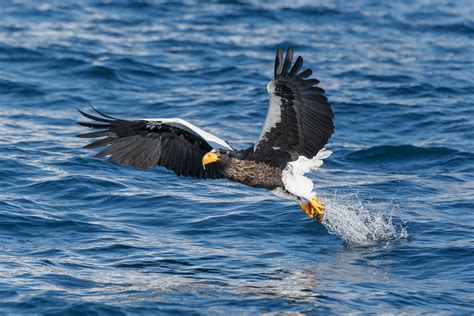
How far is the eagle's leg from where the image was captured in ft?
32.2

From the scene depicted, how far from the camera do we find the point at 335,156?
1318 cm

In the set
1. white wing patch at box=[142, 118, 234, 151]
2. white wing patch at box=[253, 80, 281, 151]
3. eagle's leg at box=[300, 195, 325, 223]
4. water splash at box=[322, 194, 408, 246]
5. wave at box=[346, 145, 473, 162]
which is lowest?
water splash at box=[322, 194, 408, 246]

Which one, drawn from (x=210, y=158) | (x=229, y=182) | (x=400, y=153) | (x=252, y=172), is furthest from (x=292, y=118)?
(x=400, y=153)

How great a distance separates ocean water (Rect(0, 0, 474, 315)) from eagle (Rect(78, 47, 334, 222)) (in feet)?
2.45

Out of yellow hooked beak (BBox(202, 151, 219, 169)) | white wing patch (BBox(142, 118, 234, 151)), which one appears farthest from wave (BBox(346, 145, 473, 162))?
yellow hooked beak (BBox(202, 151, 219, 169))

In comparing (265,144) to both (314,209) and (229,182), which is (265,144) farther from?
(229,182)

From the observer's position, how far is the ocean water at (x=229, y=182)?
28.5 ft

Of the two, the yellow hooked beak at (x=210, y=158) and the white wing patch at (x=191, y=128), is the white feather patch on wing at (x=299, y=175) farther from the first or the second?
the yellow hooked beak at (x=210, y=158)

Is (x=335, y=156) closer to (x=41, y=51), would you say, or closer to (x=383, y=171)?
(x=383, y=171)

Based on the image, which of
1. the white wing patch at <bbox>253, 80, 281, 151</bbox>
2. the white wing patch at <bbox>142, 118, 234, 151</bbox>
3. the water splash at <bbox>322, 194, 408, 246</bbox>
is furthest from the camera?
the water splash at <bbox>322, 194, 408, 246</bbox>

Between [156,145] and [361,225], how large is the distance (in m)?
2.37

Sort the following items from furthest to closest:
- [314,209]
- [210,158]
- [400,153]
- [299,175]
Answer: [400,153], [314,209], [299,175], [210,158]

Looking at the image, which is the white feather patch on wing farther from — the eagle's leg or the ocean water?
the ocean water

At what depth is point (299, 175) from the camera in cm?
970
